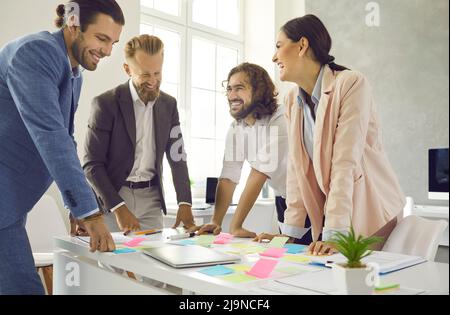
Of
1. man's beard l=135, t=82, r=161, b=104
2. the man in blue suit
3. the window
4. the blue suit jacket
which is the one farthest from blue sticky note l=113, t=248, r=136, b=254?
the window

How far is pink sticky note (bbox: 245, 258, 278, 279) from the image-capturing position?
91 cm

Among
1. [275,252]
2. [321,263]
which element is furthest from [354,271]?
[275,252]

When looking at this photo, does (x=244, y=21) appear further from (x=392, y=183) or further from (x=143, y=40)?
(x=392, y=183)

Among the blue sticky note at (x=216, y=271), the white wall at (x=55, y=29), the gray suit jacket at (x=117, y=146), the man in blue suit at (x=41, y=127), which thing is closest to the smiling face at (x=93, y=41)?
the man in blue suit at (x=41, y=127)

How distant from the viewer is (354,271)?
0.73m

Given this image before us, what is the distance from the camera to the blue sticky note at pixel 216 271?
926 mm

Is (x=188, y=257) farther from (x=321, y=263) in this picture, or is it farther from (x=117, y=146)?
(x=117, y=146)

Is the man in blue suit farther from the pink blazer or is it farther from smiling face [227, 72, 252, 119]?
smiling face [227, 72, 252, 119]

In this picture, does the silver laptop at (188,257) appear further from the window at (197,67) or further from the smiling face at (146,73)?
the window at (197,67)

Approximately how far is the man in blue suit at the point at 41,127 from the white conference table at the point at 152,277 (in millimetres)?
101

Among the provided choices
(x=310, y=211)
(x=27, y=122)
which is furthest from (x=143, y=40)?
(x=310, y=211)

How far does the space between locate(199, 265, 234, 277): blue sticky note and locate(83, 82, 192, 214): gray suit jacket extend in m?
0.83

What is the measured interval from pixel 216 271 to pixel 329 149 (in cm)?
56

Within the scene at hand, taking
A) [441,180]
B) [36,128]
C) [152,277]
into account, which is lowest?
[152,277]
